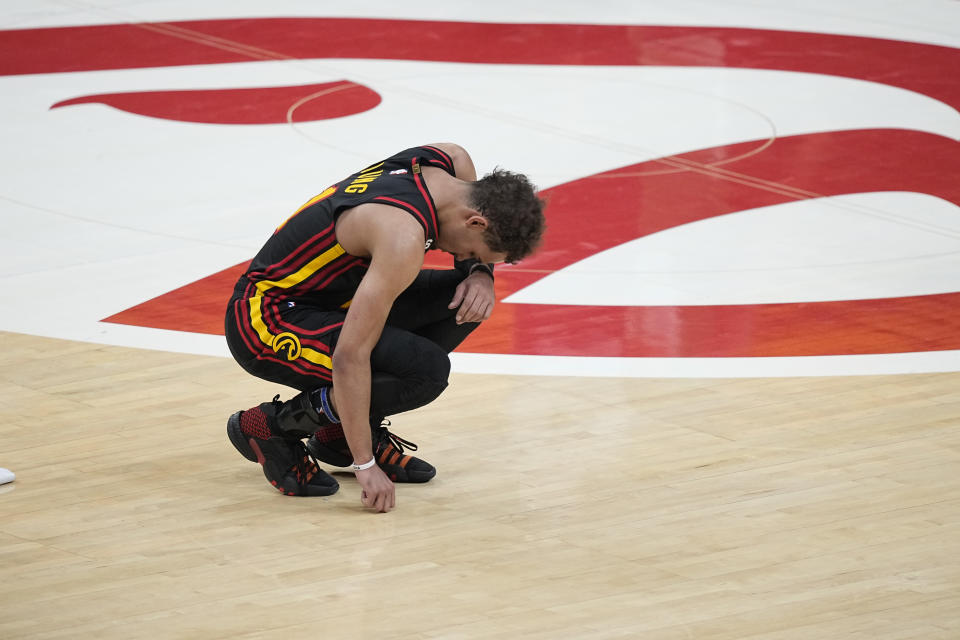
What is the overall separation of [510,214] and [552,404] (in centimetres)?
104

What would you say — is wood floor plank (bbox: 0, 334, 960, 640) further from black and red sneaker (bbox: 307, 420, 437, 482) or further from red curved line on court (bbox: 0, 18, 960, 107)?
red curved line on court (bbox: 0, 18, 960, 107)

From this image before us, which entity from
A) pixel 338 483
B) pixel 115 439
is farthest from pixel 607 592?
pixel 115 439

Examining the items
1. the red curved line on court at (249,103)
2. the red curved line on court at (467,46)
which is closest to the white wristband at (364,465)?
the red curved line on court at (249,103)

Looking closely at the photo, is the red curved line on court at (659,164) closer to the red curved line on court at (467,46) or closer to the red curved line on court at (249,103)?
the red curved line on court at (467,46)

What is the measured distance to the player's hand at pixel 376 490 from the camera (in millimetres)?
3395

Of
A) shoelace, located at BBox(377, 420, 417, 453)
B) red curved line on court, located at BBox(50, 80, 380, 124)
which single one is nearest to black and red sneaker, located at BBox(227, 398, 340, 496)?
shoelace, located at BBox(377, 420, 417, 453)

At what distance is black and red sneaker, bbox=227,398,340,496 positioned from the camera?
11.7 ft

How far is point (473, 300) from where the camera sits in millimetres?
3574

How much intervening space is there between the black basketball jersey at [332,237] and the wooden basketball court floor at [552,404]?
1.72 feet

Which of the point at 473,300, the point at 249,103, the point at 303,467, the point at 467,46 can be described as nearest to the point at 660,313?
the point at 473,300

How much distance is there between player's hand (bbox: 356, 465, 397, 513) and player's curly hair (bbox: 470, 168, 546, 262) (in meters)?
0.60

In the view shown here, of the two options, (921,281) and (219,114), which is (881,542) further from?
(219,114)

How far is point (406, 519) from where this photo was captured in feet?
11.2

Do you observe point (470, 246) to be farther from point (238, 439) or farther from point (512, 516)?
point (238, 439)
